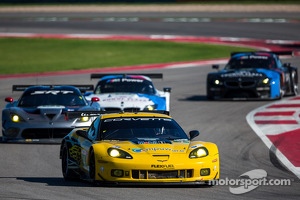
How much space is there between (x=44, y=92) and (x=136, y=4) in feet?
139

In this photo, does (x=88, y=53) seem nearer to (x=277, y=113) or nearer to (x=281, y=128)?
(x=277, y=113)

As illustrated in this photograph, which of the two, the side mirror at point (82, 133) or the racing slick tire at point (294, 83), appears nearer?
the side mirror at point (82, 133)

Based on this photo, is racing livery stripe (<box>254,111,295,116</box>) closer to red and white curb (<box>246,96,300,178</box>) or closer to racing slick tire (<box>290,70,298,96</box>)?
red and white curb (<box>246,96,300,178</box>)

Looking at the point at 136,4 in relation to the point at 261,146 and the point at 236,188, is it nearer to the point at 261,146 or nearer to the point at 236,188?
the point at 261,146

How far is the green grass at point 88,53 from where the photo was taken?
35125 millimetres

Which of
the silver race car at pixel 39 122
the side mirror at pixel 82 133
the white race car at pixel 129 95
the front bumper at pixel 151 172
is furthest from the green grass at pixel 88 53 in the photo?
the front bumper at pixel 151 172

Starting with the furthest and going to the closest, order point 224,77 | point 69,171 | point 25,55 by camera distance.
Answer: point 25,55 < point 224,77 < point 69,171

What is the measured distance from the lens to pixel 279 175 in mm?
12758

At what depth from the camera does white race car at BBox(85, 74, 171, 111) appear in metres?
19.3

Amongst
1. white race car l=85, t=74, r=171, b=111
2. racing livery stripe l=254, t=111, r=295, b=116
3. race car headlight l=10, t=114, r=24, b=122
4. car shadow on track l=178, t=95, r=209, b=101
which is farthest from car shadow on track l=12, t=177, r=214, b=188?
car shadow on track l=178, t=95, r=209, b=101

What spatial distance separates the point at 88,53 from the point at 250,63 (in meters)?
14.0

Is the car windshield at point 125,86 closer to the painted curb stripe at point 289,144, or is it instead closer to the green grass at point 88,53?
the painted curb stripe at point 289,144

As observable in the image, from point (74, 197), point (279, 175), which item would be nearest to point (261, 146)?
point (279, 175)

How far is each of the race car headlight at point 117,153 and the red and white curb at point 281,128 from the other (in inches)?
103
